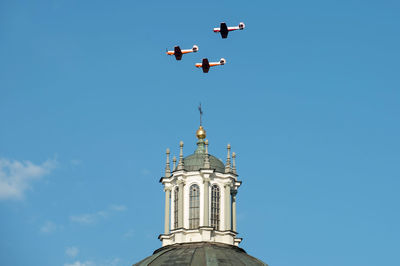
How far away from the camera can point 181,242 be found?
140875 mm

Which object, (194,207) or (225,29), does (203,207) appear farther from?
(225,29)

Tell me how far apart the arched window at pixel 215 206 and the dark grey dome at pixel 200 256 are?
14.5ft

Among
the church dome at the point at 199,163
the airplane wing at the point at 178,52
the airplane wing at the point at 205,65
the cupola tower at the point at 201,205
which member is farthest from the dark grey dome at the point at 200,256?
the airplane wing at the point at 178,52

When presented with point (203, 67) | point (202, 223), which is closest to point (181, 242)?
point (202, 223)

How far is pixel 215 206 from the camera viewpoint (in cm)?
14450

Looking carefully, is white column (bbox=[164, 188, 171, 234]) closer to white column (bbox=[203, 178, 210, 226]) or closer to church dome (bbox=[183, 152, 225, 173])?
church dome (bbox=[183, 152, 225, 173])

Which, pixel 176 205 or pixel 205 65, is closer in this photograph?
pixel 205 65

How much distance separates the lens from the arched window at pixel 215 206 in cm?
14326

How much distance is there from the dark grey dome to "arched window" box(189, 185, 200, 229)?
396cm

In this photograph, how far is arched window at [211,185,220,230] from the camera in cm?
14326

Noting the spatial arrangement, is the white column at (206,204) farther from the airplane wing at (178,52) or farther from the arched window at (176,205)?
the airplane wing at (178,52)

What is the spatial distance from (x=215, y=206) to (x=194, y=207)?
2.58 m

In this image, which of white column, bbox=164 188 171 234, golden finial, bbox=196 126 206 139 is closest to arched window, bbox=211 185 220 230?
white column, bbox=164 188 171 234

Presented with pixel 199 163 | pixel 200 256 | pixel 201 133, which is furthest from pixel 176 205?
pixel 200 256
